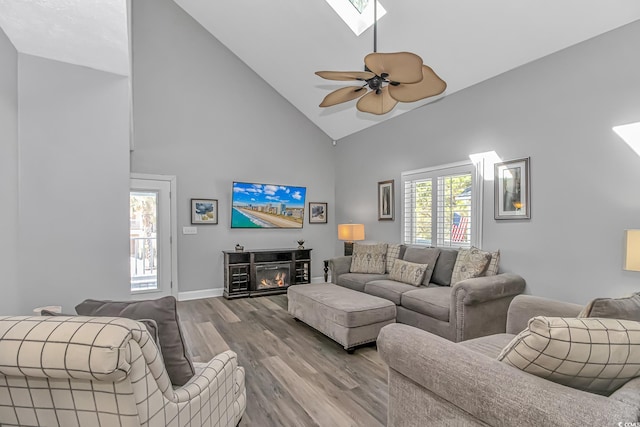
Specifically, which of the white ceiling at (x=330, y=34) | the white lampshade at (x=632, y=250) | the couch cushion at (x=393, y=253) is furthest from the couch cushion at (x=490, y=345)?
the white ceiling at (x=330, y=34)

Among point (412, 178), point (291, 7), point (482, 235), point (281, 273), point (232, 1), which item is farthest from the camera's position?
point (281, 273)

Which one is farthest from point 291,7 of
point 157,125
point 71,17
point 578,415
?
point 578,415

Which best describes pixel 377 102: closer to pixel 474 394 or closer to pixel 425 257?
pixel 425 257

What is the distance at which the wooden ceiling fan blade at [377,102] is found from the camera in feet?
9.37

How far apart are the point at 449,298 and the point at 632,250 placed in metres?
1.48

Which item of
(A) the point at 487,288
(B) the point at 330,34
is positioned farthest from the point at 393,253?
(B) the point at 330,34

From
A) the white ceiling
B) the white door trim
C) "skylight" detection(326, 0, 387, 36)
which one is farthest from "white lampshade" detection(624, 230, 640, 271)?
the white door trim

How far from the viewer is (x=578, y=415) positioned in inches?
37.2

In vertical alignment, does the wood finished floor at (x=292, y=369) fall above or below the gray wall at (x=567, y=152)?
below

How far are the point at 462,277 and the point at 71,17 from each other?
3.91 m

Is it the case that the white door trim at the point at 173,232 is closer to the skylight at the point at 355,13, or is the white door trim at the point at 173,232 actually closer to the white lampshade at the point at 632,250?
the skylight at the point at 355,13

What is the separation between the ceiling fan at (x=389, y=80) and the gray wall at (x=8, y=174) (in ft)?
6.71

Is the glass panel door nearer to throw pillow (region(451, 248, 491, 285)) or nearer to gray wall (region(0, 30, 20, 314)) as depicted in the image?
gray wall (region(0, 30, 20, 314))

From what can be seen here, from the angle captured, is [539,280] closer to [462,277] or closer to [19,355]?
[462,277]
